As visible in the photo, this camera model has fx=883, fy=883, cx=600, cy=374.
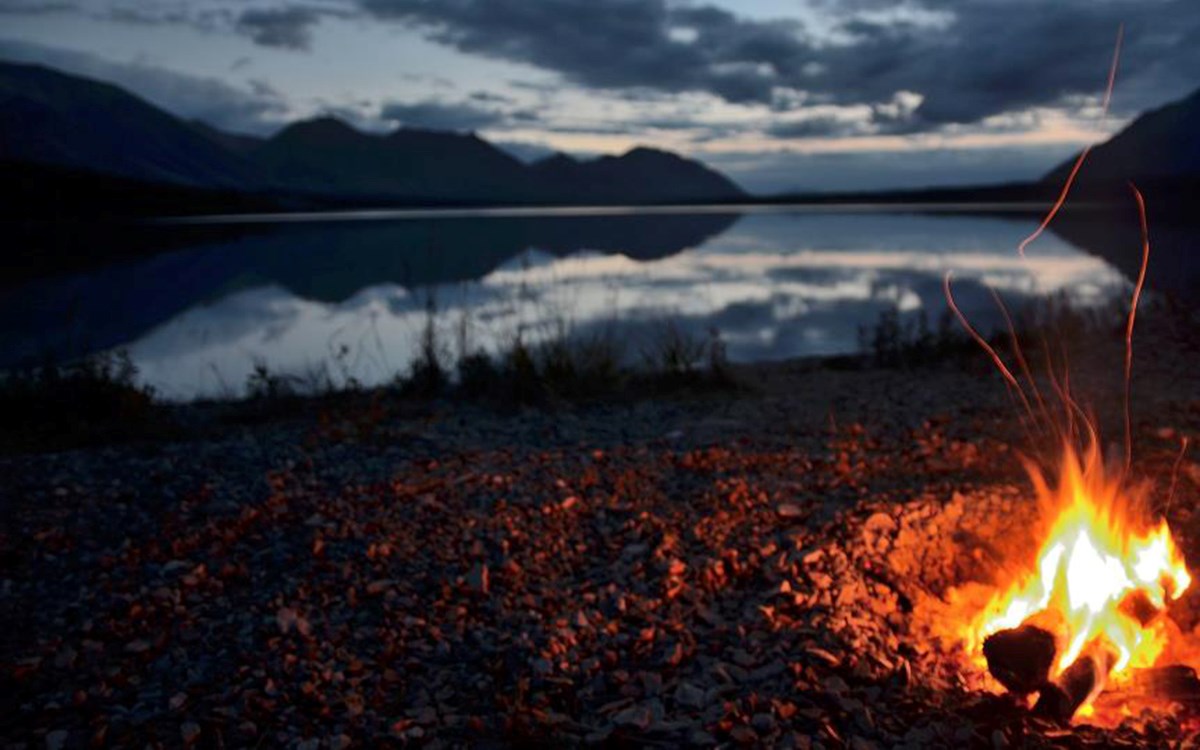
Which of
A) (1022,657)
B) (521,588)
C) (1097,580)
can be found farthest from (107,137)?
(1022,657)

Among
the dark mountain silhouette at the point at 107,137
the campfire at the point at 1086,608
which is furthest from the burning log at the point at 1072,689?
the dark mountain silhouette at the point at 107,137

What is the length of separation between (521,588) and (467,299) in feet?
34.0

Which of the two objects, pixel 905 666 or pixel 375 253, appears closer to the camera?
pixel 905 666

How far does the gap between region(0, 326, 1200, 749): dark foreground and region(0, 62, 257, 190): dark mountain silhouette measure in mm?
142719

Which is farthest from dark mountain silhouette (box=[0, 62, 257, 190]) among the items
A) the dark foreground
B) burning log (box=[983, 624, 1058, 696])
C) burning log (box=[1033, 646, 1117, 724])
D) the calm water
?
burning log (box=[1033, 646, 1117, 724])

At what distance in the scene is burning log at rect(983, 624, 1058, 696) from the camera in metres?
2.95

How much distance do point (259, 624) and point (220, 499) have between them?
4.67ft

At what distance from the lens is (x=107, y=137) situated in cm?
16925

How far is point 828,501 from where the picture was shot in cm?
446

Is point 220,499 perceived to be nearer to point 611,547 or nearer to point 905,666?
point 611,547

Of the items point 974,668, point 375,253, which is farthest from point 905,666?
point 375,253

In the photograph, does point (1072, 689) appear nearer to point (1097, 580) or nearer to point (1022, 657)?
point (1022, 657)

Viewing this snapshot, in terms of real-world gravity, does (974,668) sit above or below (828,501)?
below

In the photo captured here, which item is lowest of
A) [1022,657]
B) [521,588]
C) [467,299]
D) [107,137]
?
[521,588]
